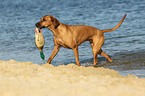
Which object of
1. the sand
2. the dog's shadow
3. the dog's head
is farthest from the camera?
the dog's shadow

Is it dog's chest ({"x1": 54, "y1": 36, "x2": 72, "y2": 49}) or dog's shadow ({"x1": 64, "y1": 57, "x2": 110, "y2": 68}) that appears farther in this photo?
dog's shadow ({"x1": 64, "y1": 57, "x2": 110, "y2": 68})

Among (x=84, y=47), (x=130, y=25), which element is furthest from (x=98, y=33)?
(x=130, y=25)

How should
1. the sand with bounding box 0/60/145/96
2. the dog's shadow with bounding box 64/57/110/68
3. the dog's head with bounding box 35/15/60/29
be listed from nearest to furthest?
the sand with bounding box 0/60/145/96 → the dog's head with bounding box 35/15/60/29 → the dog's shadow with bounding box 64/57/110/68

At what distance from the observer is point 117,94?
3.79 m

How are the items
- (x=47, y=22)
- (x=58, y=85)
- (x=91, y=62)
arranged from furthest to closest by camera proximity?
(x=91, y=62), (x=47, y=22), (x=58, y=85)

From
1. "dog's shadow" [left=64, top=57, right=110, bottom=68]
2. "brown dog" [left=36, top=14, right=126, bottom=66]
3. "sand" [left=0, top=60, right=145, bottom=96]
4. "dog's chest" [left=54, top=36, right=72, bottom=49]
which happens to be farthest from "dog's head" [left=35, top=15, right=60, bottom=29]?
"sand" [left=0, top=60, right=145, bottom=96]

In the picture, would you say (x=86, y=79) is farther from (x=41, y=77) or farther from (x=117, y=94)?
(x=117, y=94)

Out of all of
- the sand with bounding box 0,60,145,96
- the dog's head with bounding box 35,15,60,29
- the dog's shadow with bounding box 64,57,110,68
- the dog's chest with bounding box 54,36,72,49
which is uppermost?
the dog's head with bounding box 35,15,60,29

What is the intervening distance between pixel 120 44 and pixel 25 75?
19.6ft

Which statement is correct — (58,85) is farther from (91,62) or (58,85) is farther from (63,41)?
(91,62)

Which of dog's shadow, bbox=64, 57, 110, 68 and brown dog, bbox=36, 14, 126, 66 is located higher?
brown dog, bbox=36, 14, 126, 66

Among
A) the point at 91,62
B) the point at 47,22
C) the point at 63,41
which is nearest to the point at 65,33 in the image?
the point at 63,41

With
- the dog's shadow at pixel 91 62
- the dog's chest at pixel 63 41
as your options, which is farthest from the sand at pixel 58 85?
the dog's shadow at pixel 91 62

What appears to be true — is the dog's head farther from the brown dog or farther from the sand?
the sand
